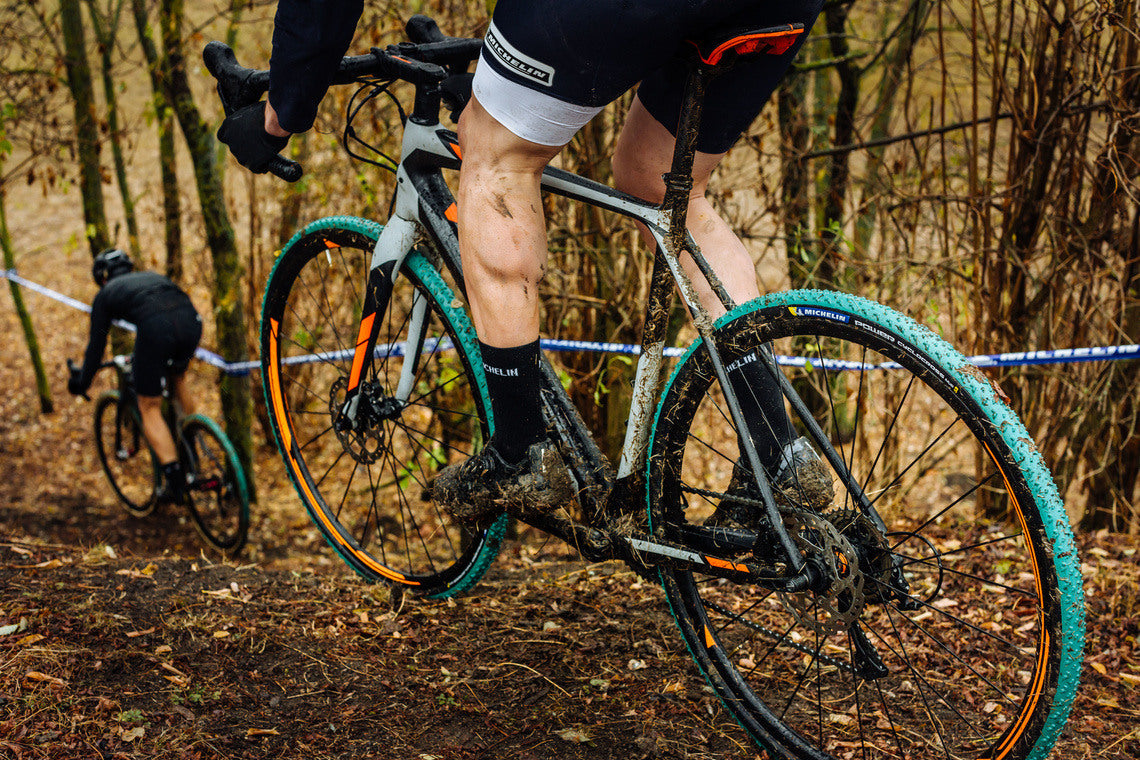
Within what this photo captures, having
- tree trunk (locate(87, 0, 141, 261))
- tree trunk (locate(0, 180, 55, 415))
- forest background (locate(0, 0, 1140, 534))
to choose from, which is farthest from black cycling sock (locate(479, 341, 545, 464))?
tree trunk (locate(0, 180, 55, 415))

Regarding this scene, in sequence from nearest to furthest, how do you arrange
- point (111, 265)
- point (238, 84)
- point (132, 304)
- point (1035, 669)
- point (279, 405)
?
point (1035, 669)
point (238, 84)
point (279, 405)
point (132, 304)
point (111, 265)

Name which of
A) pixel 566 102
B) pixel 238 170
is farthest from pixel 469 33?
pixel 238 170

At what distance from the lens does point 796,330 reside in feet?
6.09

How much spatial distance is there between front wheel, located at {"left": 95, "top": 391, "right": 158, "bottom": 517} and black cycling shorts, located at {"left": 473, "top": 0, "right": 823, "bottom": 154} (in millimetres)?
5658

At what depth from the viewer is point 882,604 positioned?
6.03ft

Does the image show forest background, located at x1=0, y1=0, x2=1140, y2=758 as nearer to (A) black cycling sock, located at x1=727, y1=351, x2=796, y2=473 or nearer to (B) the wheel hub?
(B) the wheel hub

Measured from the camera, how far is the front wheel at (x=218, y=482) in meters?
6.34

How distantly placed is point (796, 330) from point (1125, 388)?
287 centimetres

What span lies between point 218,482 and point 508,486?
4864 millimetres

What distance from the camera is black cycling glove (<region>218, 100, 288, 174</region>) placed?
236 centimetres

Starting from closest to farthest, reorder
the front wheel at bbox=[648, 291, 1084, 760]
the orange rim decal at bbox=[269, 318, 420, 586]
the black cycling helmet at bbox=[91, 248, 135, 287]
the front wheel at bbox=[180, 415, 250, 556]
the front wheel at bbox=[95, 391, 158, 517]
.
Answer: the front wheel at bbox=[648, 291, 1084, 760] → the orange rim decal at bbox=[269, 318, 420, 586] → the front wheel at bbox=[180, 415, 250, 556] → the black cycling helmet at bbox=[91, 248, 135, 287] → the front wheel at bbox=[95, 391, 158, 517]

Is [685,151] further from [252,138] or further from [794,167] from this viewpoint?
[794,167]

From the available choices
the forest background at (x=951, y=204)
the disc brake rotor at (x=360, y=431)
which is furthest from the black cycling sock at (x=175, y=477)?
the disc brake rotor at (x=360, y=431)

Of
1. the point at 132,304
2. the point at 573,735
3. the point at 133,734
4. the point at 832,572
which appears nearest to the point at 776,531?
the point at 832,572
